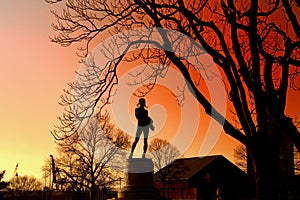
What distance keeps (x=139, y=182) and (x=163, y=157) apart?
146ft

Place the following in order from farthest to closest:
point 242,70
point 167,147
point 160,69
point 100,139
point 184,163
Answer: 1. point 184,163
2. point 167,147
3. point 100,139
4. point 160,69
5. point 242,70

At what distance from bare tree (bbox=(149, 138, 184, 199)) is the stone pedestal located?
1664 inches

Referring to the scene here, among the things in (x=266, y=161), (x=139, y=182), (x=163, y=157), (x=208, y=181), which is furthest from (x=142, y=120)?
(x=208, y=181)

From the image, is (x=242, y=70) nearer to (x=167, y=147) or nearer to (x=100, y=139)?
(x=100, y=139)

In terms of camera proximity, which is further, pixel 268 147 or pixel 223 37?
pixel 223 37

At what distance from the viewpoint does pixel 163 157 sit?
208 ft

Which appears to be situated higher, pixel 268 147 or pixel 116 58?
pixel 116 58

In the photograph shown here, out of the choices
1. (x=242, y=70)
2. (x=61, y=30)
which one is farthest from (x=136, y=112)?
(x=242, y=70)

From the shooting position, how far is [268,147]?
14.4 m

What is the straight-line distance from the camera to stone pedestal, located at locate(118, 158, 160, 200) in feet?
61.2

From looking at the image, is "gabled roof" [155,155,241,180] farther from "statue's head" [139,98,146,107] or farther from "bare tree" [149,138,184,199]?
"statue's head" [139,98,146,107]

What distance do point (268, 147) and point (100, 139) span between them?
2907 cm

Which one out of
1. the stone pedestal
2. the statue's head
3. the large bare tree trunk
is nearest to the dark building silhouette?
the stone pedestal

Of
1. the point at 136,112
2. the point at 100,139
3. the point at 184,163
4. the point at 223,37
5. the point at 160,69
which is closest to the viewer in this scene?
the point at 223,37
